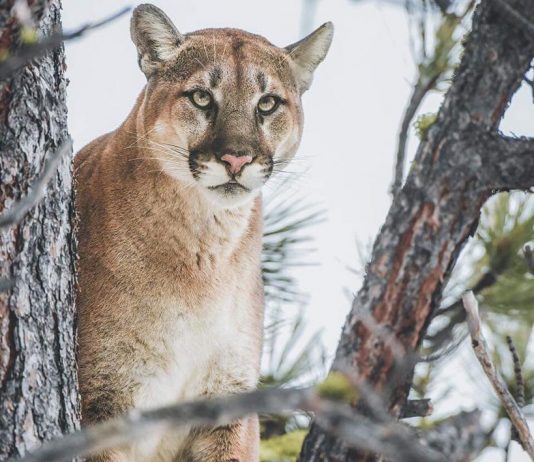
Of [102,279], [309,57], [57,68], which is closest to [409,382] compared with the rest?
[57,68]

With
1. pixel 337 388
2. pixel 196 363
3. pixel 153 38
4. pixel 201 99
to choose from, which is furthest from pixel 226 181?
pixel 337 388

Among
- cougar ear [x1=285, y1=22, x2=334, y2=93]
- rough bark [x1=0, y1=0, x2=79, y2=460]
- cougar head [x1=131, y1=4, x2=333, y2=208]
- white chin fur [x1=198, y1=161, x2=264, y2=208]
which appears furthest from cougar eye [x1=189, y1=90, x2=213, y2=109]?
rough bark [x1=0, y1=0, x2=79, y2=460]

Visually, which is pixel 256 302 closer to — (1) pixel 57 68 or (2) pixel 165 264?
(2) pixel 165 264

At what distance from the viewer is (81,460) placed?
2688mm

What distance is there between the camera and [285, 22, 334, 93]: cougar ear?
4039 millimetres

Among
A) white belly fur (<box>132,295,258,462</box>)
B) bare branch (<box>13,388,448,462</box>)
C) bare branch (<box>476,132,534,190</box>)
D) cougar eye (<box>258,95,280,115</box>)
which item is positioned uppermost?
cougar eye (<box>258,95,280,115</box>)

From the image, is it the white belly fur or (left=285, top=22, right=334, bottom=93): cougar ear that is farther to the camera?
(left=285, top=22, right=334, bottom=93): cougar ear

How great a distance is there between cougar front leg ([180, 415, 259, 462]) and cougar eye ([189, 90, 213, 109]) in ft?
4.22

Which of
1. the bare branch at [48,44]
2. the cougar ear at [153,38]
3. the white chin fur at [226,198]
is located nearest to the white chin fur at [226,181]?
the white chin fur at [226,198]

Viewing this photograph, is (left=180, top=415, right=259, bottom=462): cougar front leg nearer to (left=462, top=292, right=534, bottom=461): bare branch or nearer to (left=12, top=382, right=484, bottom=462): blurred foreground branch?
(left=462, top=292, right=534, bottom=461): bare branch

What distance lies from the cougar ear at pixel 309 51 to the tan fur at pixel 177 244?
21cm

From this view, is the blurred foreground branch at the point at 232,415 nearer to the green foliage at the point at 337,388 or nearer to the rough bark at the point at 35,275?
the green foliage at the point at 337,388

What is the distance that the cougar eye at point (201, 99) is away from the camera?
12.0ft

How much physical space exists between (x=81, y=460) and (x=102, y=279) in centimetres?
87
